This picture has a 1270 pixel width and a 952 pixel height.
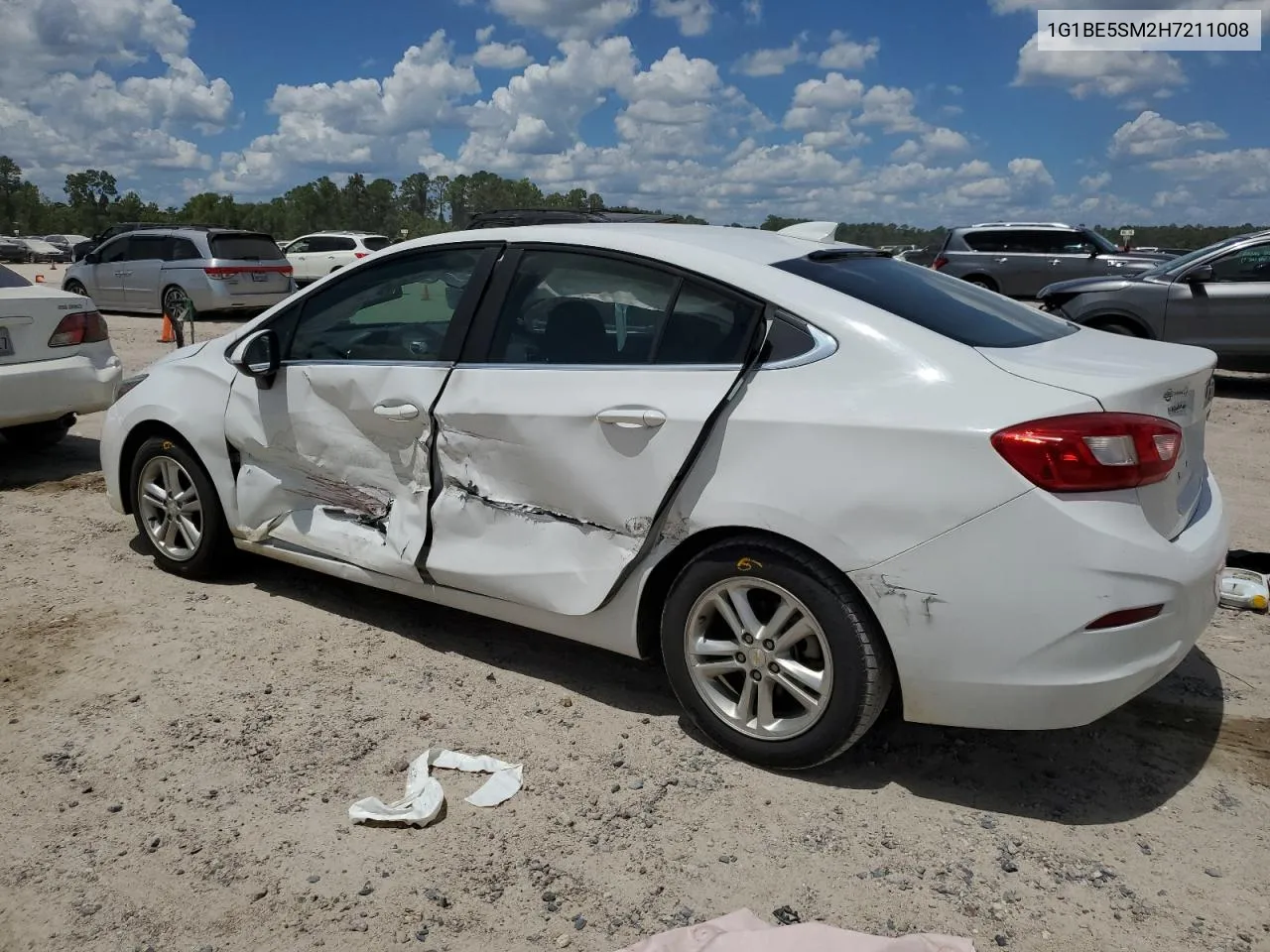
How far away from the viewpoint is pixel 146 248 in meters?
18.8

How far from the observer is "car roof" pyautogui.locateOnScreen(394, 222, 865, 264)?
11.3 ft

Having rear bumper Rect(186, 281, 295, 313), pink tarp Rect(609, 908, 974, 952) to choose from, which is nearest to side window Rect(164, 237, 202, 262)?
rear bumper Rect(186, 281, 295, 313)

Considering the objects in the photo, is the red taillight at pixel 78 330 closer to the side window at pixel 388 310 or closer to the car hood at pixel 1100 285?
the side window at pixel 388 310

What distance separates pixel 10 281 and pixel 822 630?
21.6ft

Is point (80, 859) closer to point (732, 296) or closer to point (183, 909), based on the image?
point (183, 909)

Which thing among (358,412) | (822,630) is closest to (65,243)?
(358,412)

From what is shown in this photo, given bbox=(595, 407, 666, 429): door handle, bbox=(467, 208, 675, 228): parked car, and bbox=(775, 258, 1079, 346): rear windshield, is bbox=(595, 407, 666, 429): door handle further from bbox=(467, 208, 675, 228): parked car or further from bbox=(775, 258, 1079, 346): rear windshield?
bbox=(467, 208, 675, 228): parked car

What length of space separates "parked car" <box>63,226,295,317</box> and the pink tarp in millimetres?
17475

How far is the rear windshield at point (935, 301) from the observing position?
3.16m

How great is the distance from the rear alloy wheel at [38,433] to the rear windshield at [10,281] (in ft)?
3.25

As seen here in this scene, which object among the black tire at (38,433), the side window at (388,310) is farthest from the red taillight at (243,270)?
the side window at (388,310)

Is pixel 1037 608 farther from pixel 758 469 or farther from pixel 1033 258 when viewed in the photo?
pixel 1033 258

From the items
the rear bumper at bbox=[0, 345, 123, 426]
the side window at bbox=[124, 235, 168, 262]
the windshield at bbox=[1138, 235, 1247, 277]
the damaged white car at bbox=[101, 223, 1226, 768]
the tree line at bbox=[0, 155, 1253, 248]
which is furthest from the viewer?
the tree line at bbox=[0, 155, 1253, 248]

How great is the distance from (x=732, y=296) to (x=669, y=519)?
28.9 inches
